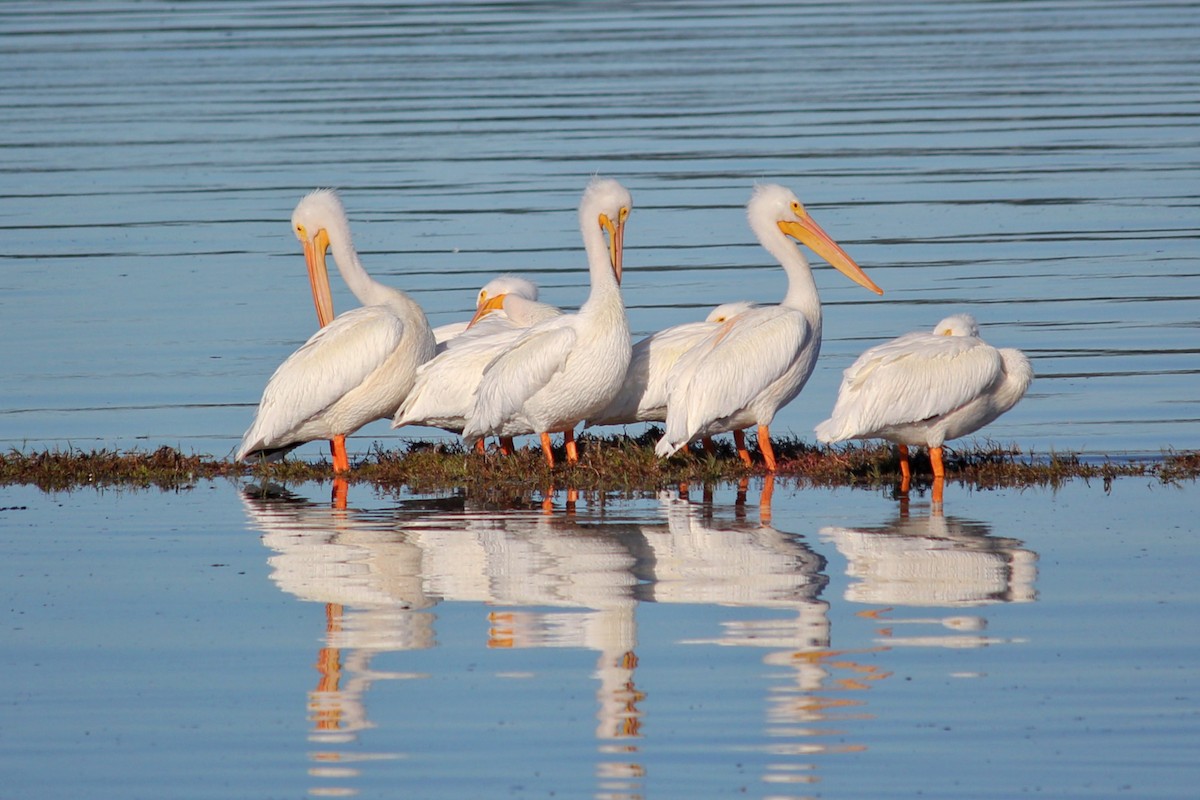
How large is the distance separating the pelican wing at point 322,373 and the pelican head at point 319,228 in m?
1.02

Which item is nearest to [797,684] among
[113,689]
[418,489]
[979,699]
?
[979,699]

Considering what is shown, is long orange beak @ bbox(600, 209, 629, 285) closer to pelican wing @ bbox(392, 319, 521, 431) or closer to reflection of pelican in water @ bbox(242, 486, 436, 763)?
pelican wing @ bbox(392, 319, 521, 431)

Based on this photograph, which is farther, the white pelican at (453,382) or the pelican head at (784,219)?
the pelican head at (784,219)

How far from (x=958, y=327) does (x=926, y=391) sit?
781 mm

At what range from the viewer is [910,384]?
876 cm

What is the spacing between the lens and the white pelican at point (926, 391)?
874 centimetres

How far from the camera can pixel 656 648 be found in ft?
20.8

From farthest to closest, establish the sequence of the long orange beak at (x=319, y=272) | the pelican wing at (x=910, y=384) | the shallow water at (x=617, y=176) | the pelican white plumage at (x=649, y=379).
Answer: the shallow water at (x=617, y=176) → the long orange beak at (x=319, y=272) → the pelican white plumage at (x=649, y=379) → the pelican wing at (x=910, y=384)

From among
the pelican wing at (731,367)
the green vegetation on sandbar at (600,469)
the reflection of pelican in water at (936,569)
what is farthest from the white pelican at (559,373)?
the reflection of pelican in water at (936,569)

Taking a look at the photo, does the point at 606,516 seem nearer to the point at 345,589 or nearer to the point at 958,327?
the point at 345,589

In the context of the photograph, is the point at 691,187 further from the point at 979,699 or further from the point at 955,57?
the point at 979,699

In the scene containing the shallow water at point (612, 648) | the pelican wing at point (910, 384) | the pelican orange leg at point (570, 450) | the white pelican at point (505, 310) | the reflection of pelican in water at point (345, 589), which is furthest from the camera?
the white pelican at point (505, 310)

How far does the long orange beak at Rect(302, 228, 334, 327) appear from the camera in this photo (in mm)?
11039

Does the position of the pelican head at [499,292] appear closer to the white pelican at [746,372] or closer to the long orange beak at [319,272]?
the long orange beak at [319,272]
